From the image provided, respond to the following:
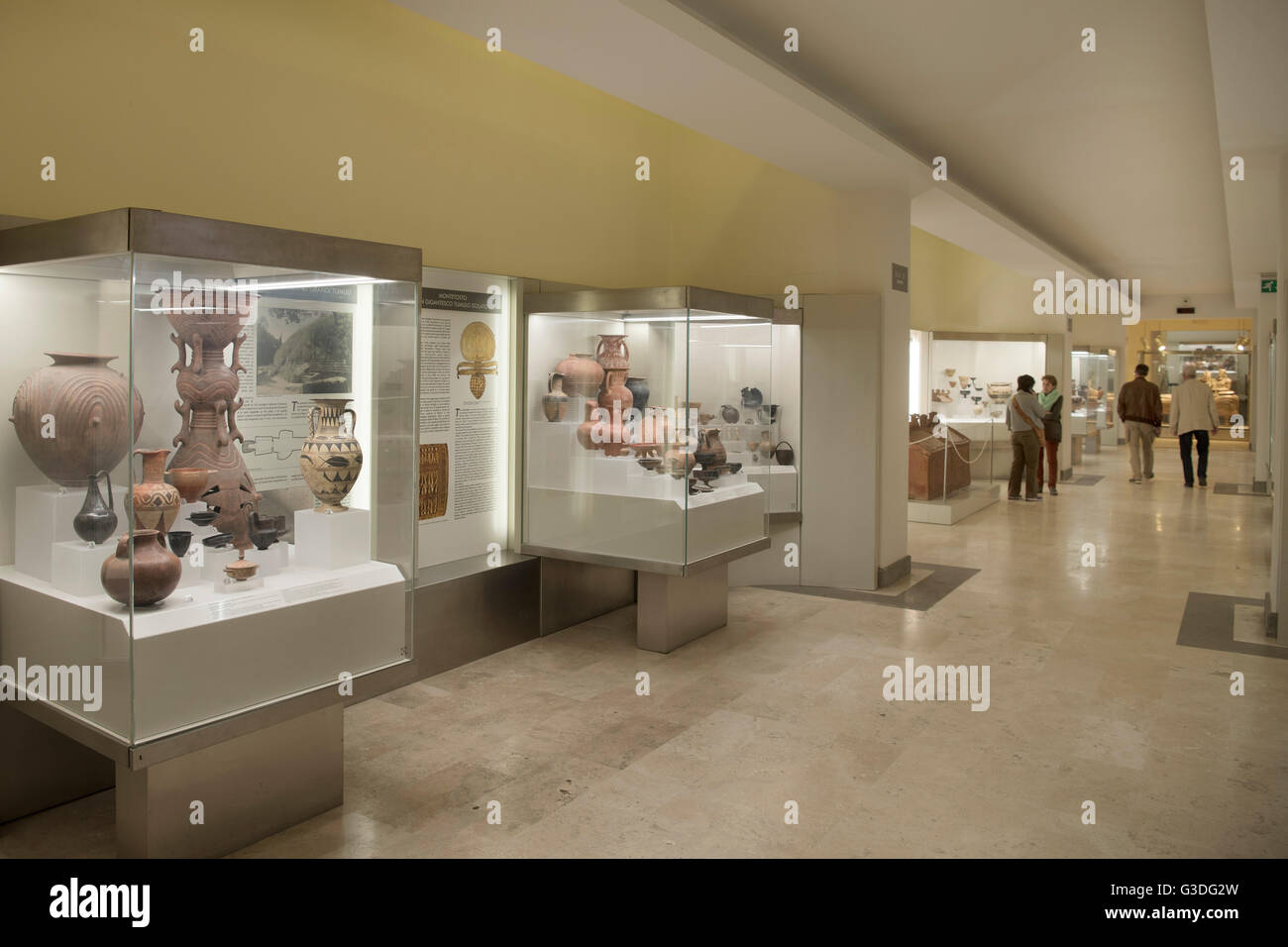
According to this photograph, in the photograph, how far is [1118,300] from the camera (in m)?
18.8

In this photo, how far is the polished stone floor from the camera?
3361 millimetres

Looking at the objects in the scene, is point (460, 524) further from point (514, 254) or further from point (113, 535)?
point (113, 535)

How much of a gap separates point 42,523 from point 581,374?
3.02 meters

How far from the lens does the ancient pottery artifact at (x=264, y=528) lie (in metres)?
3.20

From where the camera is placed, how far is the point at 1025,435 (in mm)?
12070

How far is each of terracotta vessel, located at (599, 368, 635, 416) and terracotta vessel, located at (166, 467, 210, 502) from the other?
9.06ft

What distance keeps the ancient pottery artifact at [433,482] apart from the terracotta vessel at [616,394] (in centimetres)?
96

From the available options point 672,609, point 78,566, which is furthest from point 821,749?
point 78,566

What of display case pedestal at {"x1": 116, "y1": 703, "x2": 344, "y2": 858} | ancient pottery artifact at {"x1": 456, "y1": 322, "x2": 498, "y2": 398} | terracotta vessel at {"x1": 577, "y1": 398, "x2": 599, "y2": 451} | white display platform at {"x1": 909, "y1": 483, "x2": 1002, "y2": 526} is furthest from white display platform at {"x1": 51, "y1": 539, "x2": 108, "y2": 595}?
white display platform at {"x1": 909, "y1": 483, "x2": 1002, "y2": 526}

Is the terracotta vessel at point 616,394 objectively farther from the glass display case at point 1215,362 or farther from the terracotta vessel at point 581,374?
the glass display case at point 1215,362

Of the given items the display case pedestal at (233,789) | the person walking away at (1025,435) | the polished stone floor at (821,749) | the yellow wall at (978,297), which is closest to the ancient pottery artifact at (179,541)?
the display case pedestal at (233,789)

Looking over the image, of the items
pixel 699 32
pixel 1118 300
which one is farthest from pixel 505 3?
pixel 1118 300

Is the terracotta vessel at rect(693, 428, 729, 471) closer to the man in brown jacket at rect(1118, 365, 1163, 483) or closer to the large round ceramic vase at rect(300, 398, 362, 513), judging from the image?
the large round ceramic vase at rect(300, 398, 362, 513)

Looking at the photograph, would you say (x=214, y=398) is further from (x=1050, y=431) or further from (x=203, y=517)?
(x=1050, y=431)
